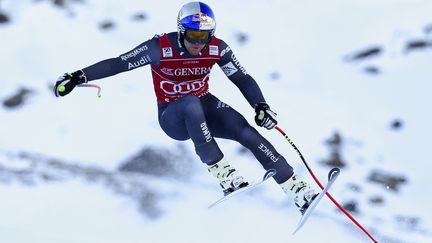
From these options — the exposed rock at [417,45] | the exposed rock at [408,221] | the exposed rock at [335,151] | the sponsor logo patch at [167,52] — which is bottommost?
the exposed rock at [408,221]

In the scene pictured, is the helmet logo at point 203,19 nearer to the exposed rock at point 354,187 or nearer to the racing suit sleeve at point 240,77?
the racing suit sleeve at point 240,77

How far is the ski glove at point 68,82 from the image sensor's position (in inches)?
264

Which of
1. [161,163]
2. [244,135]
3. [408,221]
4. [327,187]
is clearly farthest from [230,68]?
[408,221]

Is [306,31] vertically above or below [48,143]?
above

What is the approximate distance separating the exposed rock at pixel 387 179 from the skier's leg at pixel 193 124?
592 cm

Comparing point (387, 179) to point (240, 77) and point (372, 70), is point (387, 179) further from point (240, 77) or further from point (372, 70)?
point (240, 77)

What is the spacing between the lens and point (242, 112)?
13.6m

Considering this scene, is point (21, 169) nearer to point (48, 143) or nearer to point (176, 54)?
point (48, 143)

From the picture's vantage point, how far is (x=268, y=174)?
701 cm

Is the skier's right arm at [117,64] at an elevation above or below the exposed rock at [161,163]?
below

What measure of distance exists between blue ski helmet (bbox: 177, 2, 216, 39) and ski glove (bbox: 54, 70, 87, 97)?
1198 millimetres

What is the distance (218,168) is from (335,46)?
9858mm

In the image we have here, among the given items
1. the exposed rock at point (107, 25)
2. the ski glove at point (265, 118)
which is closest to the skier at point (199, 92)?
the ski glove at point (265, 118)

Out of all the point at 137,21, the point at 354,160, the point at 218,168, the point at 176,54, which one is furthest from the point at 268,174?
the point at 137,21
